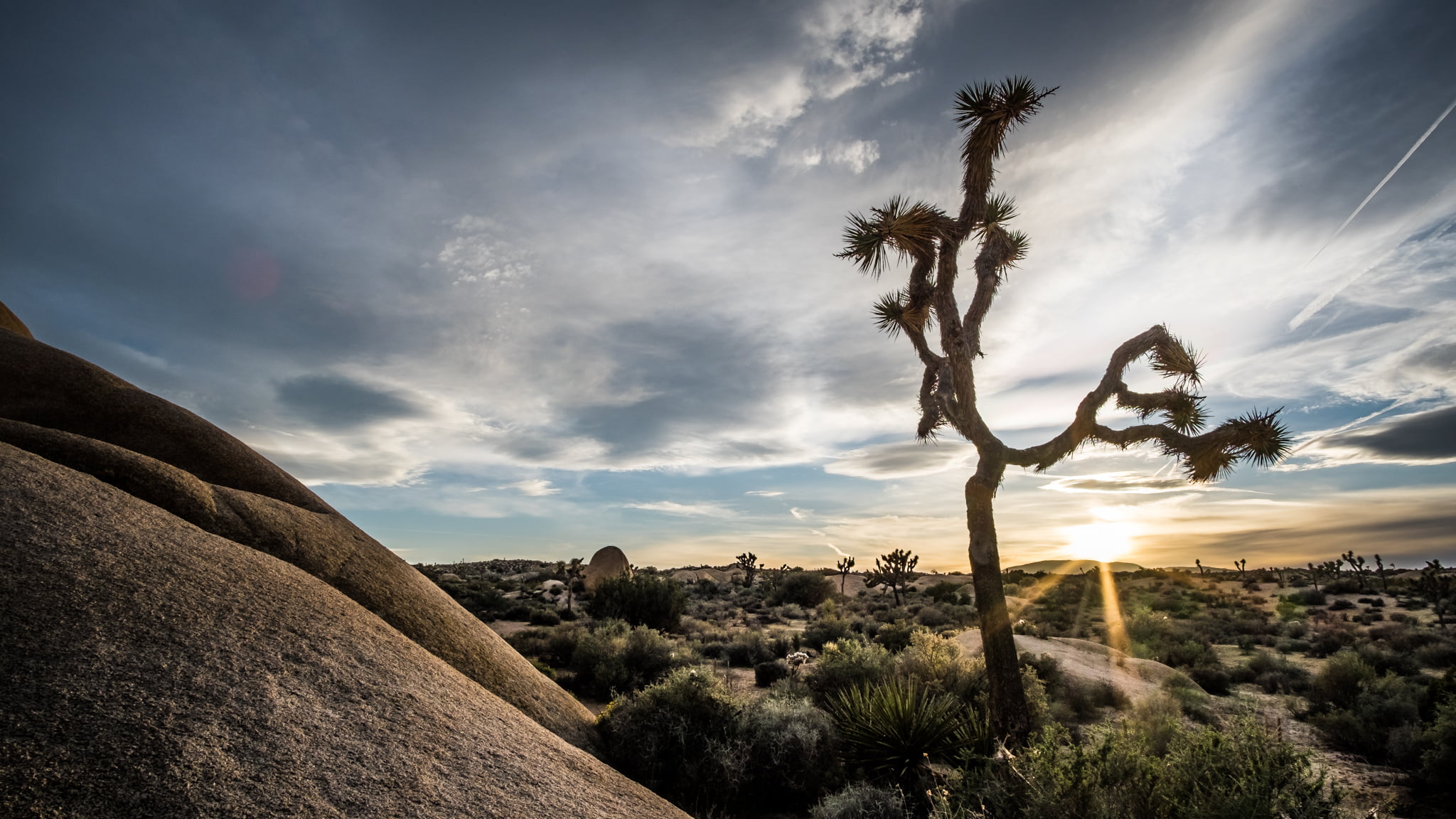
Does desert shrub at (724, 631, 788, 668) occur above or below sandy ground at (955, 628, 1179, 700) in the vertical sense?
below

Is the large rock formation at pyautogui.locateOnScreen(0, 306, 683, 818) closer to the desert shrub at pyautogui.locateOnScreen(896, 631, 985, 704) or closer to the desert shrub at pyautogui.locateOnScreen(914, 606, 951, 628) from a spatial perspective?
the desert shrub at pyautogui.locateOnScreen(896, 631, 985, 704)

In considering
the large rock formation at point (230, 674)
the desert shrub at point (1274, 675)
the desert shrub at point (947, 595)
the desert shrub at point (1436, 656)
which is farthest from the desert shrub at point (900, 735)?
the desert shrub at point (947, 595)

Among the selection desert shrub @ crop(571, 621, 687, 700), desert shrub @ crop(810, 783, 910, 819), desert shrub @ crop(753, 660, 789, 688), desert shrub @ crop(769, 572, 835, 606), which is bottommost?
desert shrub @ crop(769, 572, 835, 606)

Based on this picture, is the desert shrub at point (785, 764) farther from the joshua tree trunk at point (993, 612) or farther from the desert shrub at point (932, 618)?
the desert shrub at point (932, 618)

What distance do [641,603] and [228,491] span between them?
58.0 ft

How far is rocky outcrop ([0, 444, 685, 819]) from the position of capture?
3.51m

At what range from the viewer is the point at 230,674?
14.8 feet

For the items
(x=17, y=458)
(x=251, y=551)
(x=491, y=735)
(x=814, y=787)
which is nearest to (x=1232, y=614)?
(x=814, y=787)

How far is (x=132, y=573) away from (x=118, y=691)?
1.65 m

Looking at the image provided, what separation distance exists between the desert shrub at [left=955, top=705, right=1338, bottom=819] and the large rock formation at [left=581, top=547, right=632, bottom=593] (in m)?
33.7

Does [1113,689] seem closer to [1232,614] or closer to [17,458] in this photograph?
[17,458]

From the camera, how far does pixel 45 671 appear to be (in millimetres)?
3854

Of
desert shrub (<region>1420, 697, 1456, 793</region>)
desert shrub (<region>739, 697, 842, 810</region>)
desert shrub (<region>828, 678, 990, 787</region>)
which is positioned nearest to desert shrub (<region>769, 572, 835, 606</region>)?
desert shrub (<region>828, 678, 990, 787</region>)

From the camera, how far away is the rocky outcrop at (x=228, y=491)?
713 cm
